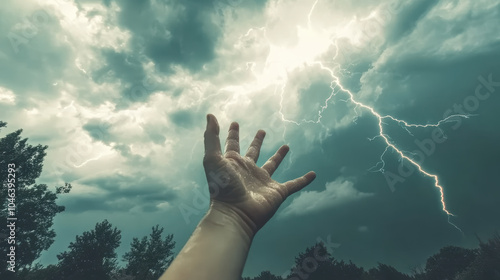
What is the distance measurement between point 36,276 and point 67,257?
3988 mm

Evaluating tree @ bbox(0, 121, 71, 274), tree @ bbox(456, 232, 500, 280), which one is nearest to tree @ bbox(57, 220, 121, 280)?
tree @ bbox(0, 121, 71, 274)

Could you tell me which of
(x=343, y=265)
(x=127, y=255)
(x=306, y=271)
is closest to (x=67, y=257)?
(x=127, y=255)

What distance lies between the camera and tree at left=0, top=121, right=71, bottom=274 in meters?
22.7

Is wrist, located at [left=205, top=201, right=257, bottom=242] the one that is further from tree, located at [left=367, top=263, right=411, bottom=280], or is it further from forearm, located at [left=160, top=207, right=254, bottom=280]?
tree, located at [left=367, top=263, right=411, bottom=280]

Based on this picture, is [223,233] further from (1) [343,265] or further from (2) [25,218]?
(1) [343,265]

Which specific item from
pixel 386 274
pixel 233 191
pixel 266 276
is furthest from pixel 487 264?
pixel 233 191

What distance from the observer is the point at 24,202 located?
25.1m

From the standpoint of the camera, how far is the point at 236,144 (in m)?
3.45

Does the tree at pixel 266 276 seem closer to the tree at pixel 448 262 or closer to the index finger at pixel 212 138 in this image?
the tree at pixel 448 262

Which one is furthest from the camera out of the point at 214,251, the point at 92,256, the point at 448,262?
the point at 448,262

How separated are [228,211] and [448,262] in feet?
248

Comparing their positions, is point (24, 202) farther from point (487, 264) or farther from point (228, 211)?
point (487, 264)

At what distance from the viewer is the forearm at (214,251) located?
1721 mm

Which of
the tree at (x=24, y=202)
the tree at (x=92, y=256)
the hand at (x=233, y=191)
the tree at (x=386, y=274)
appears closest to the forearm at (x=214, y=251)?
the hand at (x=233, y=191)
